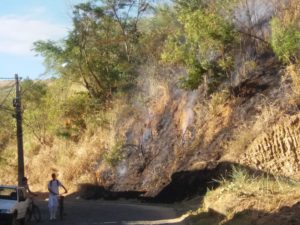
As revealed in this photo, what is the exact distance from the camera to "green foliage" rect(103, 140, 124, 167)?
35.8 metres

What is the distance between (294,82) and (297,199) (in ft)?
35.6

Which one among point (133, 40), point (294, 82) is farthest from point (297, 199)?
point (133, 40)

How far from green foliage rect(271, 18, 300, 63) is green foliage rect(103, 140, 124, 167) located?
14345 millimetres

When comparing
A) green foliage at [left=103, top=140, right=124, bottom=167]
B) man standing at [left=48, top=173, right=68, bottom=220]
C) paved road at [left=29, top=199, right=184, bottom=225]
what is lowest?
paved road at [left=29, top=199, right=184, bottom=225]

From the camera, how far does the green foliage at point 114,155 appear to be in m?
35.8

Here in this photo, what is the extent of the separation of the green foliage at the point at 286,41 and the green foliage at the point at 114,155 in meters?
14.3

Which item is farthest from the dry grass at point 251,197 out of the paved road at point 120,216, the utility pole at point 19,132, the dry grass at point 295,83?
the utility pole at point 19,132

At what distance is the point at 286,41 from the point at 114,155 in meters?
15.5

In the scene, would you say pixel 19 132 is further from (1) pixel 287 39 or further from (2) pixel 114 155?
(1) pixel 287 39

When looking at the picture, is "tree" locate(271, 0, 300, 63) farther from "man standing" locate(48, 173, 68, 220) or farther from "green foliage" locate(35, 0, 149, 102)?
"green foliage" locate(35, 0, 149, 102)

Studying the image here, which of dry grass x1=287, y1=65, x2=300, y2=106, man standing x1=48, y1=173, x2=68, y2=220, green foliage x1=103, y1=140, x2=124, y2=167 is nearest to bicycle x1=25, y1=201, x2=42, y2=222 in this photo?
man standing x1=48, y1=173, x2=68, y2=220

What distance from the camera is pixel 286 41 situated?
23.2 m

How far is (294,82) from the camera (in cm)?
2303

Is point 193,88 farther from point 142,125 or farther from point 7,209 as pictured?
point 7,209
